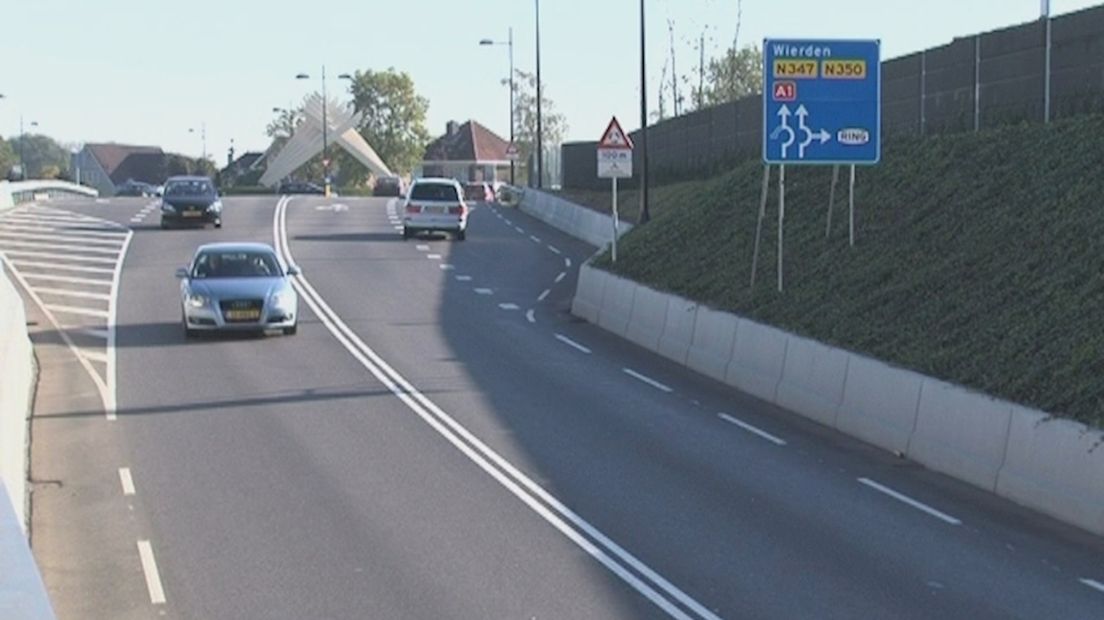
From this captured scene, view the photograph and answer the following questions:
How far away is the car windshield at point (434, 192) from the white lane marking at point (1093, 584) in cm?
3759

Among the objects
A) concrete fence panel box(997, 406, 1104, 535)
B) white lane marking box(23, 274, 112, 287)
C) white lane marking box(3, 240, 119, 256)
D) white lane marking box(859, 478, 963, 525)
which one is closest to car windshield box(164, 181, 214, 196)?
white lane marking box(3, 240, 119, 256)

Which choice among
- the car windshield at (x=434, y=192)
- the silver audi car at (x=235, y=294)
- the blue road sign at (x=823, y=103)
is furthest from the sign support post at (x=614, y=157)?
the car windshield at (x=434, y=192)

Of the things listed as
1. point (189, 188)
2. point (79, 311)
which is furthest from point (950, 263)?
point (189, 188)

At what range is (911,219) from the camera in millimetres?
25797

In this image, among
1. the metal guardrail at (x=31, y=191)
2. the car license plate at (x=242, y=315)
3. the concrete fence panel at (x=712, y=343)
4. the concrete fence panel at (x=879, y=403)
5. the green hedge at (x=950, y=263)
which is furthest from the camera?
the metal guardrail at (x=31, y=191)

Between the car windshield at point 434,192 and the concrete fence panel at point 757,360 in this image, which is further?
the car windshield at point 434,192

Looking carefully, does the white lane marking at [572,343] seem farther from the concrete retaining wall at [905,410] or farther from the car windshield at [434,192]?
the car windshield at [434,192]

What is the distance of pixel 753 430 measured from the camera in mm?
19281

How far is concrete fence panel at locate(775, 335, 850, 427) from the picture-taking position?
1962cm

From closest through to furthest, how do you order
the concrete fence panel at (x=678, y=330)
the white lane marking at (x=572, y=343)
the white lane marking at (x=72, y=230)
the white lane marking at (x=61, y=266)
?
1. the concrete fence panel at (x=678, y=330)
2. the white lane marking at (x=572, y=343)
3. the white lane marking at (x=61, y=266)
4. the white lane marking at (x=72, y=230)

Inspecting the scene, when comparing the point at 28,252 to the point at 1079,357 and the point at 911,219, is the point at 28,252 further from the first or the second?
the point at 1079,357

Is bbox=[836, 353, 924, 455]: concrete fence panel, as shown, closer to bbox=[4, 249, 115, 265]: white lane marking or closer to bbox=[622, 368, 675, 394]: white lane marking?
bbox=[622, 368, 675, 394]: white lane marking

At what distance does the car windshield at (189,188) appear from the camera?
5034 cm

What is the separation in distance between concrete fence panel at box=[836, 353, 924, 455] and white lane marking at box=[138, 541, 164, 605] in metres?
8.24
